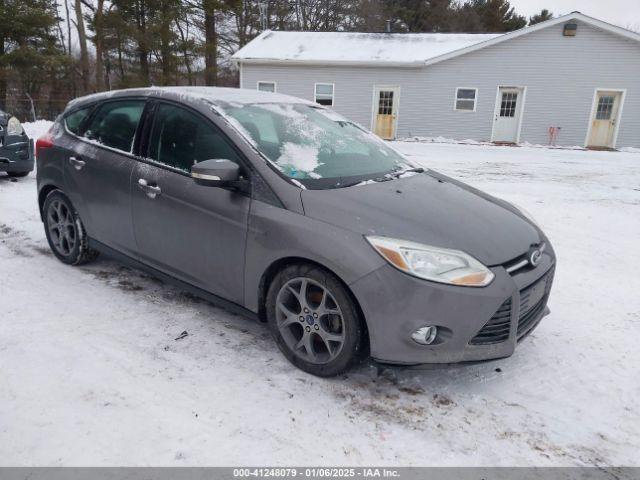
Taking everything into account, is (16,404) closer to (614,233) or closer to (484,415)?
(484,415)

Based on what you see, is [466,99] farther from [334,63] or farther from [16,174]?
[16,174]

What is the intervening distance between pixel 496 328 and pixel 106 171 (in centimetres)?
304

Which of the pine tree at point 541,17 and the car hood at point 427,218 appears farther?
the pine tree at point 541,17

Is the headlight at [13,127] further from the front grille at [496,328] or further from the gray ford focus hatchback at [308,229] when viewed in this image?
the front grille at [496,328]

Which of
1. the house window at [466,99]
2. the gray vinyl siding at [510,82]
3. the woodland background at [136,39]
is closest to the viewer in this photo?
the gray vinyl siding at [510,82]

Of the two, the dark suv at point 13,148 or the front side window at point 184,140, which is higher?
the front side window at point 184,140

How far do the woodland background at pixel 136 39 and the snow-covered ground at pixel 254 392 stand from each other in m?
21.3

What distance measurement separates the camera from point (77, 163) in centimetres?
398

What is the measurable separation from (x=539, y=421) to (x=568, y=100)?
20115mm

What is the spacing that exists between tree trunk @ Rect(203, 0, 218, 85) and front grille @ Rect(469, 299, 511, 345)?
26.9 m

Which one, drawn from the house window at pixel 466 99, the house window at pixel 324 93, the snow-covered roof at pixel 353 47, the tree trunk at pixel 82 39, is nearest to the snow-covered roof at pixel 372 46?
the snow-covered roof at pixel 353 47

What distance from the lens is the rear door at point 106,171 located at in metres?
3.62

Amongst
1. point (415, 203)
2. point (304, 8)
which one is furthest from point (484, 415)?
point (304, 8)

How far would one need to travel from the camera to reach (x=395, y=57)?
2036 cm
